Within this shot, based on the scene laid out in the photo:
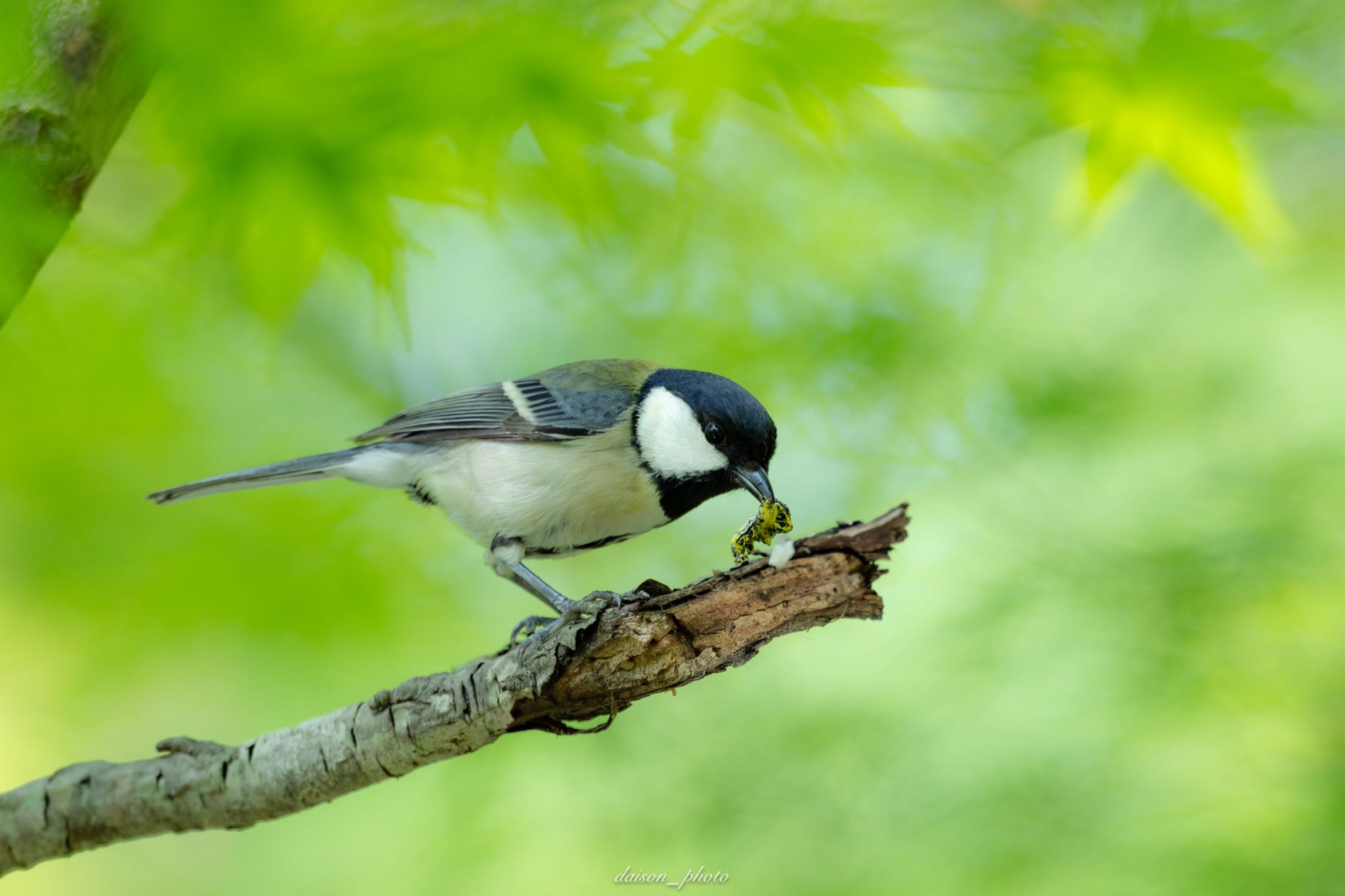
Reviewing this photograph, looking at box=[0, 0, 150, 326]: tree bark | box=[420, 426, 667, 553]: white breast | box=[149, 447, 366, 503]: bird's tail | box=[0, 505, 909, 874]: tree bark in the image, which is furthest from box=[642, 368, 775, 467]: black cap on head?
box=[0, 0, 150, 326]: tree bark

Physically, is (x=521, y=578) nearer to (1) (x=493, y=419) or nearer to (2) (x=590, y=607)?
(1) (x=493, y=419)

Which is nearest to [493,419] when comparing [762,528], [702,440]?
[702,440]

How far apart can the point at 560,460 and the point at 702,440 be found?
1.23ft

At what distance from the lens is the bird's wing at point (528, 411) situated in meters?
2.65

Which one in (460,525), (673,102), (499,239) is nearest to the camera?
(673,102)

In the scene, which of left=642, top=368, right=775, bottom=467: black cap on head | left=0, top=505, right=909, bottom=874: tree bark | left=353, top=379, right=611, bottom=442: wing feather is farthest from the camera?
left=353, top=379, right=611, bottom=442: wing feather

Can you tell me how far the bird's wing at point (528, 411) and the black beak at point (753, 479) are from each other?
38 centimetres

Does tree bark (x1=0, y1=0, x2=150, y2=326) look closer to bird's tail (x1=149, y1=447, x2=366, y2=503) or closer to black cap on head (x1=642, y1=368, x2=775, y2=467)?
bird's tail (x1=149, y1=447, x2=366, y2=503)

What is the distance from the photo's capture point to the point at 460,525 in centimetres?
271

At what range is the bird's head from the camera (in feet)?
8.06

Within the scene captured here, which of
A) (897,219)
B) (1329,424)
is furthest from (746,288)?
(1329,424)

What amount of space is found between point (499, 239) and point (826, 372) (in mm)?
1096

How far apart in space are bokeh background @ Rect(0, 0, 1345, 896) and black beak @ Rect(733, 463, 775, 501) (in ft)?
2.23

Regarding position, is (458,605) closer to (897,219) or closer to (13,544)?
(13,544)
